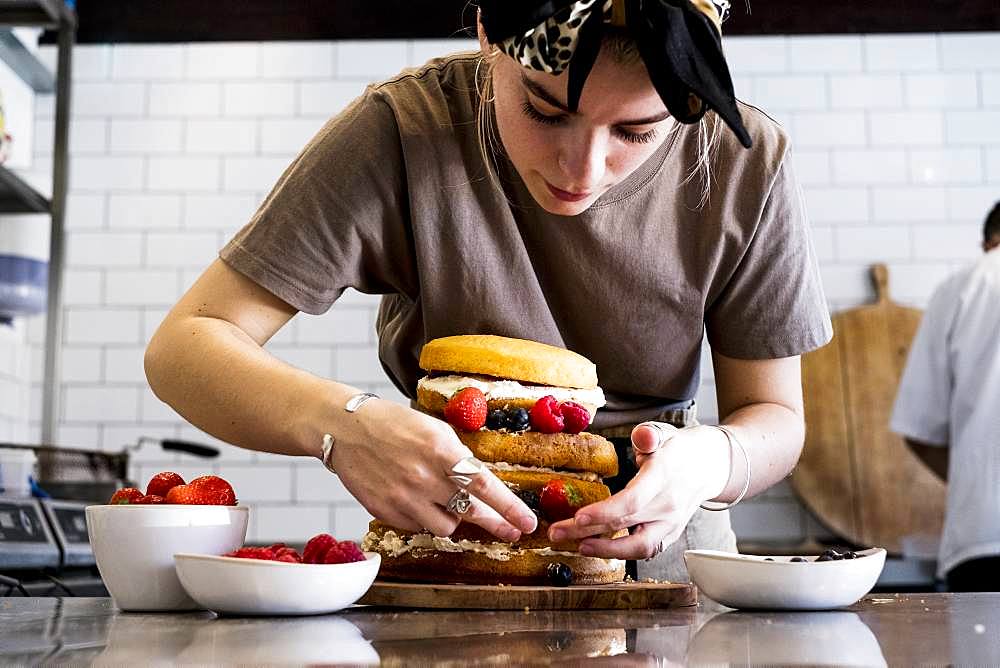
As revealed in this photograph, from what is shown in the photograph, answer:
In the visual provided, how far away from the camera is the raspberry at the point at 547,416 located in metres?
1.36

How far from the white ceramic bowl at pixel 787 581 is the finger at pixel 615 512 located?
88 millimetres

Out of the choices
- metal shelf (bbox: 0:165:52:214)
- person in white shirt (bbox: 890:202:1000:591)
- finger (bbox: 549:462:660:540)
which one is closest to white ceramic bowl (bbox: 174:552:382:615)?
finger (bbox: 549:462:660:540)

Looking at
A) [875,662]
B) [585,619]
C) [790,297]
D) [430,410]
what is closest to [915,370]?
[790,297]

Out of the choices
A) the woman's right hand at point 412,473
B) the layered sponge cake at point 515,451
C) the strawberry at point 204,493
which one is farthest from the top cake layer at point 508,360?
the strawberry at point 204,493

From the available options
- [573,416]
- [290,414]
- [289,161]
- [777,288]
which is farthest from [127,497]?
[289,161]

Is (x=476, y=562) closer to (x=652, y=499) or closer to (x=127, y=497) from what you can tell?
(x=652, y=499)

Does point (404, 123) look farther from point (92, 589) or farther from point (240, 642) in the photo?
point (92, 589)

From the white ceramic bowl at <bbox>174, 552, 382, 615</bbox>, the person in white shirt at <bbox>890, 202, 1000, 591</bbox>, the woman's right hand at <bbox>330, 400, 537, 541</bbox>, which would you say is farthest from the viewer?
the person in white shirt at <bbox>890, 202, 1000, 591</bbox>

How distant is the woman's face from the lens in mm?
1132

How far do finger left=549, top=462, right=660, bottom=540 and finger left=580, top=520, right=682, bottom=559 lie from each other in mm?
27

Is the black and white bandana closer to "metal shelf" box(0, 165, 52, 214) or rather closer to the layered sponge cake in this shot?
the layered sponge cake

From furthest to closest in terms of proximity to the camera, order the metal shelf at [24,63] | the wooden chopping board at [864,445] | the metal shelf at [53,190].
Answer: the wooden chopping board at [864,445] < the metal shelf at [24,63] < the metal shelf at [53,190]

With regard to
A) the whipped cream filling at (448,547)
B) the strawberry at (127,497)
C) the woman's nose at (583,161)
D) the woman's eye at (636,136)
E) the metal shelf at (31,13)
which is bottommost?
the whipped cream filling at (448,547)

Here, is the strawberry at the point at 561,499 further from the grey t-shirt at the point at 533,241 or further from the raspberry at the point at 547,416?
the grey t-shirt at the point at 533,241
